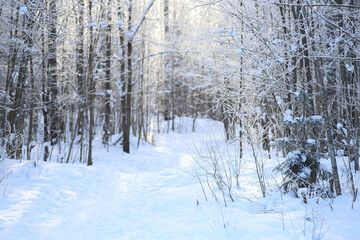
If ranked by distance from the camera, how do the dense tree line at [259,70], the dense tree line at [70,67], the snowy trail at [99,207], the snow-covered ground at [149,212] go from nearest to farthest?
1. the snow-covered ground at [149,212]
2. the snowy trail at [99,207]
3. the dense tree line at [259,70]
4. the dense tree line at [70,67]

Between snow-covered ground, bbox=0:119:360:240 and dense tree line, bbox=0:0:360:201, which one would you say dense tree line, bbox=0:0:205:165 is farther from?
snow-covered ground, bbox=0:119:360:240

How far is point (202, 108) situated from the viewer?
35.0 meters

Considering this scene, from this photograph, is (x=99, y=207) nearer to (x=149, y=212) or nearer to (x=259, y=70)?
(x=149, y=212)

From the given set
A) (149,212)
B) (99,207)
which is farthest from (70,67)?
(149,212)

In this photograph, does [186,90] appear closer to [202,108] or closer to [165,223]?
[202,108]

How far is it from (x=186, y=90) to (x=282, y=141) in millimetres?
26104

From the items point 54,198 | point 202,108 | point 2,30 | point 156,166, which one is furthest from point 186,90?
point 54,198

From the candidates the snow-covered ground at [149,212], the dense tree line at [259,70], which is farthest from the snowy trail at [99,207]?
the dense tree line at [259,70]

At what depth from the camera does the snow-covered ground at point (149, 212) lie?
3582mm

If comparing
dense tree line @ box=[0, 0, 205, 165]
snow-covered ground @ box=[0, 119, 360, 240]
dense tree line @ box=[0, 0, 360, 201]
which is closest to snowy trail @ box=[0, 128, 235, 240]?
snow-covered ground @ box=[0, 119, 360, 240]

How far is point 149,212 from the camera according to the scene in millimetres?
4988

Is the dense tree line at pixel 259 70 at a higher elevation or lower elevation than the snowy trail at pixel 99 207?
higher

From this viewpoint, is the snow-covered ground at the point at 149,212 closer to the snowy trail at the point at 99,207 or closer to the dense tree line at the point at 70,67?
the snowy trail at the point at 99,207

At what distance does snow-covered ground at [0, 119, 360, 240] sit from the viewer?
11.8ft
